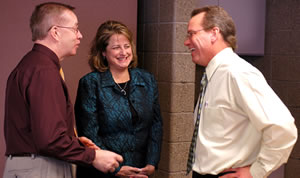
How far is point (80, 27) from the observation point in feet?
9.50

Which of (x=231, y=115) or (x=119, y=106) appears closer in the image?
(x=231, y=115)

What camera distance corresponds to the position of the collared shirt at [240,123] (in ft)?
5.68

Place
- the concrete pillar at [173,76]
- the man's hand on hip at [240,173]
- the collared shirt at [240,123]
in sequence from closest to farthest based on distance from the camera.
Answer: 1. the collared shirt at [240,123]
2. the man's hand on hip at [240,173]
3. the concrete pillar at [173,76]

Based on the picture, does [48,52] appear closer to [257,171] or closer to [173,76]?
[257,171]

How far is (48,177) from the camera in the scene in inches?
75.0

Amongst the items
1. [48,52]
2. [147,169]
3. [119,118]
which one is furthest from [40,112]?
[147,169]

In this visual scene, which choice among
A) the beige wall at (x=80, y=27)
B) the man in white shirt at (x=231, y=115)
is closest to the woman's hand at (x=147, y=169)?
the man in white shirt at (x=231, y=115)

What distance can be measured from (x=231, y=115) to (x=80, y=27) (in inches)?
58.6

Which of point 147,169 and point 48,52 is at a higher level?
point 48,52

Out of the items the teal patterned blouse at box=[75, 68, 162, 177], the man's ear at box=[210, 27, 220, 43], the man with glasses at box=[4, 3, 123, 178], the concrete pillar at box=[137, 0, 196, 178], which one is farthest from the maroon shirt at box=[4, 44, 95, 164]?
the concrete pillar at box=[137, 0, 196, 178]

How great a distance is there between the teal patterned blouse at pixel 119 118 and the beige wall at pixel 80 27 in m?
0.36

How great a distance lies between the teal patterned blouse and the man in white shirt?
0.62 m

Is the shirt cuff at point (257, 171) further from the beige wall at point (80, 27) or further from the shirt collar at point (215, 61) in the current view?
the beige wall at point (80, 27)

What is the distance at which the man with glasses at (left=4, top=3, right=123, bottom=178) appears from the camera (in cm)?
176
